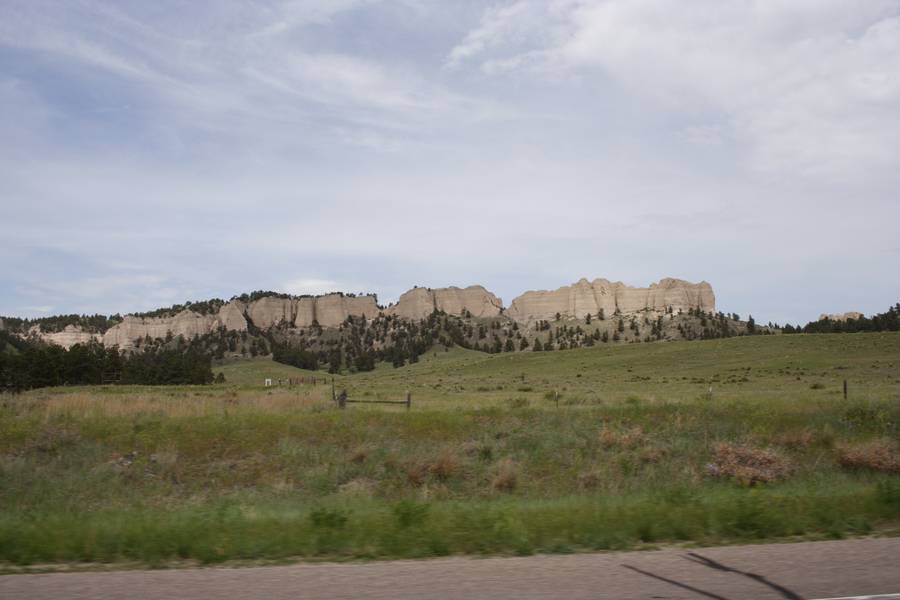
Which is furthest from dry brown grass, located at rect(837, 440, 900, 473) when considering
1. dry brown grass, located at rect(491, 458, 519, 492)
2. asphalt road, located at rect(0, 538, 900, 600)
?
asphalt road, located at rect(0, 538, 900, 600)

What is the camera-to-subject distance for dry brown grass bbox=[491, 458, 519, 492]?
65.2 ft

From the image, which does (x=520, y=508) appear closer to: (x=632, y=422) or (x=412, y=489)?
(x=412, y=489)

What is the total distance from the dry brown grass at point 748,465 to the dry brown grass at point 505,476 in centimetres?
540

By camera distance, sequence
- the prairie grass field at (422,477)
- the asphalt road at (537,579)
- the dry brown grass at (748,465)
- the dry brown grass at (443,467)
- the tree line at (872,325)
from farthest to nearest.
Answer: the tree line at (872,325), the dry brown grass at (443,467), the dry brown grass at (748,465), the prairie grass field at (422,477), the asphalt road at (537,579)

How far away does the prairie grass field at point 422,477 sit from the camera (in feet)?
27.5

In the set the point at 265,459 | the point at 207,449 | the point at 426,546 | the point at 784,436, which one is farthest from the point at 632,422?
the point at 426,546

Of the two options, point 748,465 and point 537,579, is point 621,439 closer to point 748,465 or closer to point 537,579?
point 748,465

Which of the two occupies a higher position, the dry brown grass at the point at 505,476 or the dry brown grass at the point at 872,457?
the dry brown grass at the point at 872,457

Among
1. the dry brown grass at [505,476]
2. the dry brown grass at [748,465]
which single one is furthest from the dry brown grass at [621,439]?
the dry brown grass at [505,476]

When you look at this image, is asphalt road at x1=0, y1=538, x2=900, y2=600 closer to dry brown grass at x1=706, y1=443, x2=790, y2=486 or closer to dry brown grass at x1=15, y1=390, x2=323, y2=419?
dry brown grass at x1=706, y1=443, x2=790, y2=486

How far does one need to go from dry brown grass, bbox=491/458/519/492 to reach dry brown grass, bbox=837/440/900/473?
897cm

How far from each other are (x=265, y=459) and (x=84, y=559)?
14.3 m

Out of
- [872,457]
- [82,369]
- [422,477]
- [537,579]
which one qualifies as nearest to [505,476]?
[422,477]

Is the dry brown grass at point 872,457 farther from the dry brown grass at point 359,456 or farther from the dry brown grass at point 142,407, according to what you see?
the dry brown grass at point 142,407
